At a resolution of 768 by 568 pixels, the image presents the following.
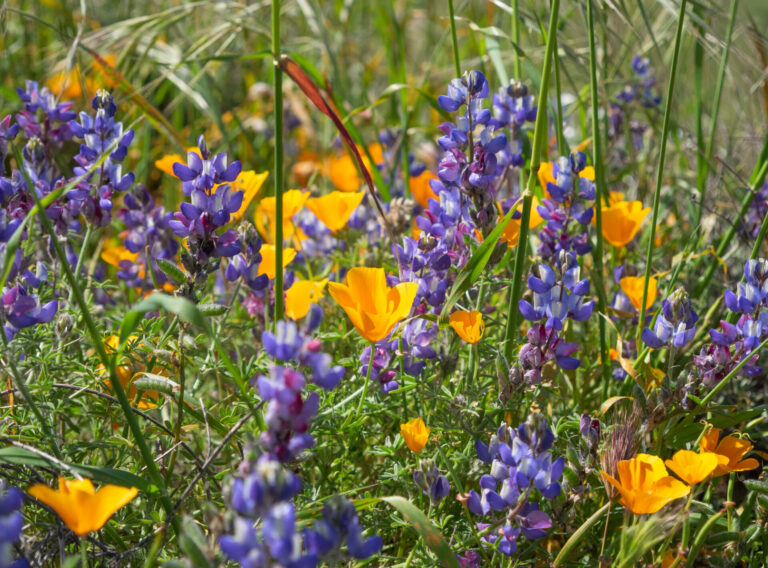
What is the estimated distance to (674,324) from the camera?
5.51 feet

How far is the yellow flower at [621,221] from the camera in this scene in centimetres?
205

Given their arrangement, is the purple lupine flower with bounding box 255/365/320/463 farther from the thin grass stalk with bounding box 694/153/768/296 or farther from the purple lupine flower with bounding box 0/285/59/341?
the thin grass stalk with bounding box 694/153/768/296

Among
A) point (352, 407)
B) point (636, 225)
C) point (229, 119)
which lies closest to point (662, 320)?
point (636, 225)

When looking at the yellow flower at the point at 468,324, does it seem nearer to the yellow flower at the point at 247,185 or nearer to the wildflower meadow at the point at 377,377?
the wildflower meadow at the point at 377,377

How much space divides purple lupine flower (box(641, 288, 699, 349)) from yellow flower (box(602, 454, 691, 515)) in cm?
32

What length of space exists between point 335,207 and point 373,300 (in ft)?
2.10

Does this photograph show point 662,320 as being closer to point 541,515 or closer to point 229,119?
point 541,515

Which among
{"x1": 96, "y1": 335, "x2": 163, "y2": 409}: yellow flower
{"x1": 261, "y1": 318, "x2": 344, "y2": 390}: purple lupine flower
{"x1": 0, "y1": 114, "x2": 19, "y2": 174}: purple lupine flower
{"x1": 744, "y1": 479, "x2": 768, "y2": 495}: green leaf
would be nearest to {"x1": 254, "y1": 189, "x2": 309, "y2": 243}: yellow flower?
{"x1": 96, "y1": 335, "x2": 163, "y2": 409}: yellow flower

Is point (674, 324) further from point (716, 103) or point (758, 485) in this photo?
point (716, 103)

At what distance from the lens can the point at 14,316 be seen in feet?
4.88

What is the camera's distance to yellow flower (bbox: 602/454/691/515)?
4.43 ft

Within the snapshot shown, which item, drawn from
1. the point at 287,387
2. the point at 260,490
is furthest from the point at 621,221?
the point at 260,490

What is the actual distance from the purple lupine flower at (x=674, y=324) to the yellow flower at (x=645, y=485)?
1.04 ft

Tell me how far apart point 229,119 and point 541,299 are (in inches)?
120
